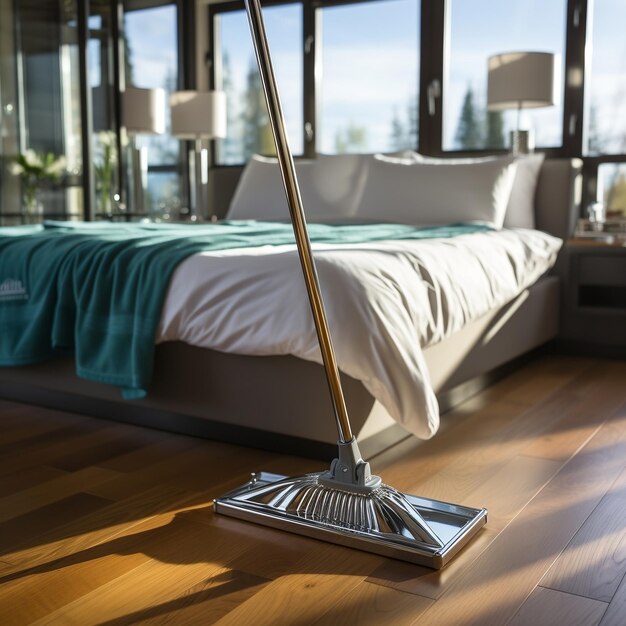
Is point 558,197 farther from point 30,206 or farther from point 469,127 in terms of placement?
point 30,206

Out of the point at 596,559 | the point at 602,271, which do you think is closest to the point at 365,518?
the point at 596,559

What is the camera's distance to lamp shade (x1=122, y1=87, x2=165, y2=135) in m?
5.10

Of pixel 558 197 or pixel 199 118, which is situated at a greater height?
pixel 199 118

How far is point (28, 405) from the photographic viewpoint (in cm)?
293

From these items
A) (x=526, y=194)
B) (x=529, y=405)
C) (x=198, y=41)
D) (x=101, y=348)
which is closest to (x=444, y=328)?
(x=529, y=405)

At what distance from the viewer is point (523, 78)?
4098 mm

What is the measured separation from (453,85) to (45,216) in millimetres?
2722

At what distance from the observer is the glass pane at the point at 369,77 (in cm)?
503

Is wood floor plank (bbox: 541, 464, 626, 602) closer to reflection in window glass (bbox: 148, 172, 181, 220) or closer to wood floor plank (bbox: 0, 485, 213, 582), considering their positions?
wood floor plank (bbox: 0, 485, 213, 582)

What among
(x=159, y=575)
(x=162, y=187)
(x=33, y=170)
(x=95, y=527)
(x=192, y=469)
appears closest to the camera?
(x=159, y=575)

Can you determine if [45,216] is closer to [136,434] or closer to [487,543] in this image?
[136,434]

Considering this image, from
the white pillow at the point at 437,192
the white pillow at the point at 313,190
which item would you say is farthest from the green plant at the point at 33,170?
the white pillow at the point at 437,192

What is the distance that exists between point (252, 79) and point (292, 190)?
14.1 feet

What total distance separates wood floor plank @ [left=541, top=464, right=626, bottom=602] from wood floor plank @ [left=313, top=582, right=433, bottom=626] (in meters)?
0.27
